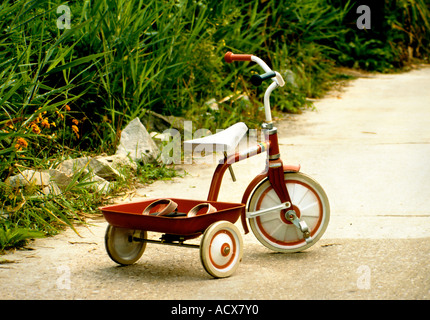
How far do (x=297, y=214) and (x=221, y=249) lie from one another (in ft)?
2.10

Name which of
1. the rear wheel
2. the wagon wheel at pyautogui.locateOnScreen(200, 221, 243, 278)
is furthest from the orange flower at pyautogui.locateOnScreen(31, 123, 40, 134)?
the wagon wheel at pyautogui.locateOnScreen(200, 221, 243, 278)

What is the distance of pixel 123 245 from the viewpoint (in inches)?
139

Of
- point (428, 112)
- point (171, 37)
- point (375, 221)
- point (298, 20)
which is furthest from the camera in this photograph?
point (298, 20)

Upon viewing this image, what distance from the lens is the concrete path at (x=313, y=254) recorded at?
3154 millimetres

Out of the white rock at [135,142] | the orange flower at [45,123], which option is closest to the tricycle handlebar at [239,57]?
the orange flower at [45,123]

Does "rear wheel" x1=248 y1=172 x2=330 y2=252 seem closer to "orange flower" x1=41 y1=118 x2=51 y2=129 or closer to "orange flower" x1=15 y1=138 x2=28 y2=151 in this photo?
"orange flower" x1=15 y1=138 x2=28 y2=151

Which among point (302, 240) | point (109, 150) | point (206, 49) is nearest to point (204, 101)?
point (206, 49)

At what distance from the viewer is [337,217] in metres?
4.48

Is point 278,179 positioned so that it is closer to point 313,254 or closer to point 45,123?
point 313,254

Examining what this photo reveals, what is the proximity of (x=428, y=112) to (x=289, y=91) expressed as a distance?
67.5 inches

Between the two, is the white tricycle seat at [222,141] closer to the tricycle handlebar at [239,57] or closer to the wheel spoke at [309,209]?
the tricycle handlebar at [239,57]

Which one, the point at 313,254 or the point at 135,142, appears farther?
the point at 135,142

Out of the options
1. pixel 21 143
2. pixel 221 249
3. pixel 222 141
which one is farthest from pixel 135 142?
pixel 221 249

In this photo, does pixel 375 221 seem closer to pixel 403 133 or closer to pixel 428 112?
pixel 403 133
